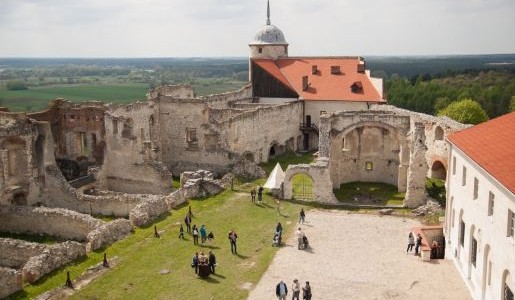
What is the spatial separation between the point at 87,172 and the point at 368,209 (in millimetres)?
22915

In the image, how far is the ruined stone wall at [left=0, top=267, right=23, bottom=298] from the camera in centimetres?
2428

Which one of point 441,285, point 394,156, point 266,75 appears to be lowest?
point 441,285

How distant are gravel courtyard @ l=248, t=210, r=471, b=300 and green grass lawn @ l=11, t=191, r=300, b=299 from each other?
109 centimetres

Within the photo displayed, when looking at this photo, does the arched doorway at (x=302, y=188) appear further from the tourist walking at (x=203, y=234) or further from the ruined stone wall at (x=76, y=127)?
the ruined stone wall at (x=76, y=127)

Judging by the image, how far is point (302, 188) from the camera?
1558 inches

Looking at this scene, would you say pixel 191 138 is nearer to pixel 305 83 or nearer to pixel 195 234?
pixel 305 83

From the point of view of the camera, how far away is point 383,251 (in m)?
28.5

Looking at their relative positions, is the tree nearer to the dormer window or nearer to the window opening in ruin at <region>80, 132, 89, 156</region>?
the dormer window

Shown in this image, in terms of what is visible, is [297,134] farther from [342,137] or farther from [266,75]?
[342,137]

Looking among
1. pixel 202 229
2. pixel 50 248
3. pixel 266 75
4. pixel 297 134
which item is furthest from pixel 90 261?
→ pixel 266 75

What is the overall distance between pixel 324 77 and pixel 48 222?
1388 inches

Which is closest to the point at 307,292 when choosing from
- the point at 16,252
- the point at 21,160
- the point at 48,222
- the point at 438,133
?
the point at 16,252

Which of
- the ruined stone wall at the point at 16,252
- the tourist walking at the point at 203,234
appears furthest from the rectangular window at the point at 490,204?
the ruined stone wall at the point at 16,252

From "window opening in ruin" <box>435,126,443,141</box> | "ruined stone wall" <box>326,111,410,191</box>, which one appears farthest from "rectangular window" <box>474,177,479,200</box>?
"window opening in ruin" <box>435,126,443,141</box>
